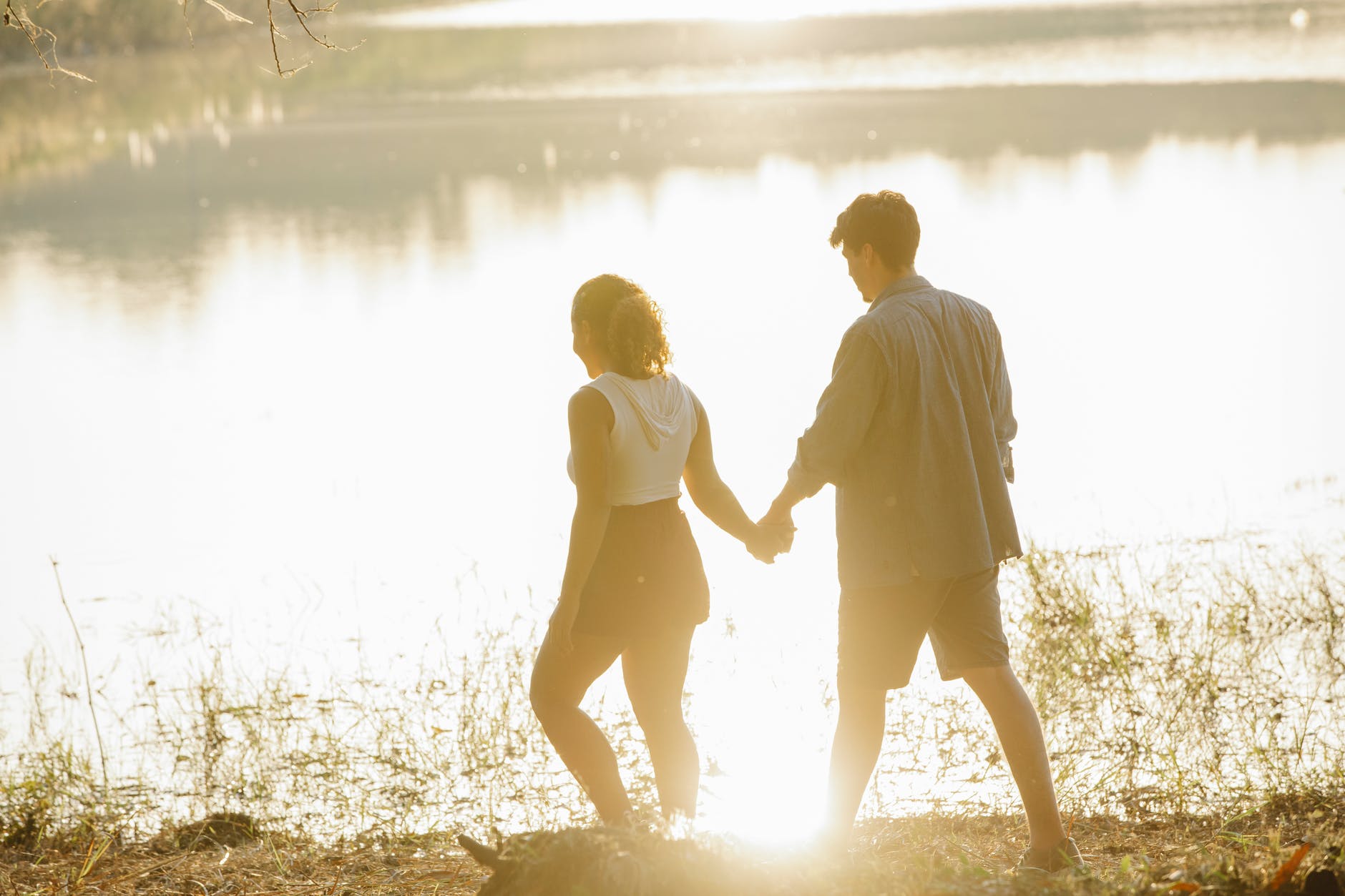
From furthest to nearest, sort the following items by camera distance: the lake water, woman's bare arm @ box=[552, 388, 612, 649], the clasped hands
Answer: the lake water < the clasped hands < woman's bare arm @ box=[552, 388, 612, 649]

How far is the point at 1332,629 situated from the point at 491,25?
62.0 metres

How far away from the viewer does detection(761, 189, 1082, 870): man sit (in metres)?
3.55

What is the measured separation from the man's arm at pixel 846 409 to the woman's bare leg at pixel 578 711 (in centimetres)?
61

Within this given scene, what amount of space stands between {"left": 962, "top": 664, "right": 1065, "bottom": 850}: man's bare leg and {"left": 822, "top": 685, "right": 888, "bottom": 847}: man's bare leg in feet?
0.84

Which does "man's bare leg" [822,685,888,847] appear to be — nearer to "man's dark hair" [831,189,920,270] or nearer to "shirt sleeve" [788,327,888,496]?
"shirt sleeve" [788,327,888,496]

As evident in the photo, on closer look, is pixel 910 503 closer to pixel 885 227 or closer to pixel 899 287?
pixel 899 287

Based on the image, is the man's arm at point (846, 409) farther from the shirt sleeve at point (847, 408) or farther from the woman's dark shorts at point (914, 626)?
the woman's dark shorts at point (914, 626)

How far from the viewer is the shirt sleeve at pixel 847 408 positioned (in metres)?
3.55

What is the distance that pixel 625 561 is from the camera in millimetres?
3572

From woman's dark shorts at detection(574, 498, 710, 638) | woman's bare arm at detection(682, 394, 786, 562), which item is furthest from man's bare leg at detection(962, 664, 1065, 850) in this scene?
woman's dark shorts at detection(574, 498, 710, 638)

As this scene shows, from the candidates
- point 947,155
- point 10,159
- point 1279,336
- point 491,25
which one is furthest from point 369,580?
point 491,25

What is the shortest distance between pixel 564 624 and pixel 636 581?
195 millimetres

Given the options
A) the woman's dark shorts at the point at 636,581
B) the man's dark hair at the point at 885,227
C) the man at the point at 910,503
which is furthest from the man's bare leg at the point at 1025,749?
the man's dark hair at the point at 885,227

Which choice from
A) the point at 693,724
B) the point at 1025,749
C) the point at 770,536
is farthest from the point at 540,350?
the point at 1025,749
